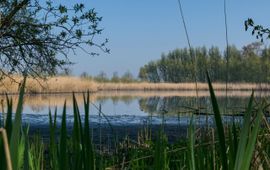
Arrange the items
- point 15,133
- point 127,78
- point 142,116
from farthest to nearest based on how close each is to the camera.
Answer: point 127,78 → point 142,116 → point 15,133

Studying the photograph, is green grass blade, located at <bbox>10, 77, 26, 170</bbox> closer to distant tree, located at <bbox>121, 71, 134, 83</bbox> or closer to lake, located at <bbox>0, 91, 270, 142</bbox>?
lake, located at <bbox>0, 91, 270, 142</bbox>

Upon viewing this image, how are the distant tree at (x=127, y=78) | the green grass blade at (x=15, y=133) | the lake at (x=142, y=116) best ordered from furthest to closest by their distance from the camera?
the distant tree at (x=127, y=78), the lake at (x=142, y=116), the green grass blade at (x=15, y=133)

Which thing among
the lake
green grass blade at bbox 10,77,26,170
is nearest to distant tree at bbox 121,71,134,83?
the lake

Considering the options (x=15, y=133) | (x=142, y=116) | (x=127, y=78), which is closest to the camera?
A: (x=15, y=133)

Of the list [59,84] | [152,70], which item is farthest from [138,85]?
[152,70]

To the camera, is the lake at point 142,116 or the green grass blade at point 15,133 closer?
the green grass blade at point 15,133

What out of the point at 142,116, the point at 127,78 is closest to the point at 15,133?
the point at 142,116

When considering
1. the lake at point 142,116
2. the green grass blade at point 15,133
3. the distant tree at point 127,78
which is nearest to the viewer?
the green grass blade at point 15,133

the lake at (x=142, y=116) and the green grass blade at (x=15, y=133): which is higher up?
the green grass blade at (x=15, y=133)

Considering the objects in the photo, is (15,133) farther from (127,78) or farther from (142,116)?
(127,78)

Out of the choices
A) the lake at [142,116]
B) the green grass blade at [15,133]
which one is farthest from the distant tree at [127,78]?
the green grass blade at [15,133]

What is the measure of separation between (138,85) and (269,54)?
157 feet

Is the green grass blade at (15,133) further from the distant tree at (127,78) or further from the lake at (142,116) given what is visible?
the distant tree at (127,78)

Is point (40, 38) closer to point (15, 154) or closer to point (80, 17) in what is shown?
point (80, 17)
